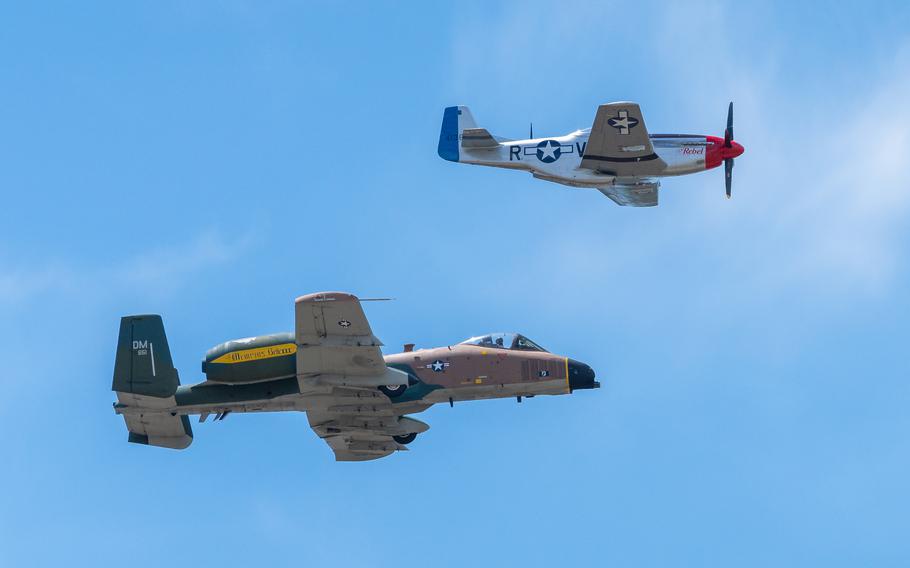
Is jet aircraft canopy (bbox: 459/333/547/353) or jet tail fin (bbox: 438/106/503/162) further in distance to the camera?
jet tail fin (bbox: 438/106/503/162)

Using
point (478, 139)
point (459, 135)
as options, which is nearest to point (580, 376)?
point (478, 139)

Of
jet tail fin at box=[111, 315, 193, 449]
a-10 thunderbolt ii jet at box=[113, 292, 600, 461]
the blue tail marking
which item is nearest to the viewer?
a-10 thunderbolt ii jet at box=[113, 292, 600, 461]

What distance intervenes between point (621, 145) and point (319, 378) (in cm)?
1999

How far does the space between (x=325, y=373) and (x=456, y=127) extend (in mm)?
24182

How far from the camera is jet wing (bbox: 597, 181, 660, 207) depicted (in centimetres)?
5947

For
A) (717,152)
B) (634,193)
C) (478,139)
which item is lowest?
(634,193)

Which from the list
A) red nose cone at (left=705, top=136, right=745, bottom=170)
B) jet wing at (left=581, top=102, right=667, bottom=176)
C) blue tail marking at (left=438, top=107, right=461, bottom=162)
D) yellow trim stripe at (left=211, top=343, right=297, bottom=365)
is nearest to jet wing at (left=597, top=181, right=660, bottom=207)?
jet wing at (left=581, top=102, right=667, bottom=176)

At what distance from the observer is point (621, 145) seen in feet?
190

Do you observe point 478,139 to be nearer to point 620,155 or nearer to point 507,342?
point 620,155

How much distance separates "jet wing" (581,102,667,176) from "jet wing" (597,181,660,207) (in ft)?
3.19

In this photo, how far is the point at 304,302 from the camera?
41531mm

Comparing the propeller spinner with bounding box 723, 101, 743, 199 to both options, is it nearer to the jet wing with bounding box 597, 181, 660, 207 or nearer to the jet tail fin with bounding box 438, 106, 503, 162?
the jet wing with bounding box 597, 181, 660, 207

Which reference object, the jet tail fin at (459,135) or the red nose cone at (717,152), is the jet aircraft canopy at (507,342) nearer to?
the red nose cone at (717,152)

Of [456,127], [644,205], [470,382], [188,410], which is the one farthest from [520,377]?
[456,127]
